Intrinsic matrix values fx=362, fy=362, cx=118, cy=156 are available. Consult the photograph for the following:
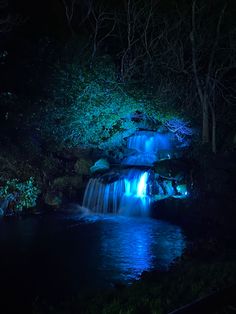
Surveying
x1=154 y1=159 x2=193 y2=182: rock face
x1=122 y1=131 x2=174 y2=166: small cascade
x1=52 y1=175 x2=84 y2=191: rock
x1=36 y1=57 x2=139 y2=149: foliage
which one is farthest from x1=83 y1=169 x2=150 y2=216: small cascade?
x1=122 y1=131 x2=174 y2=166: small cascade

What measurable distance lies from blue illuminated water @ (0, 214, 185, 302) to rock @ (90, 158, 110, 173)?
3.61m

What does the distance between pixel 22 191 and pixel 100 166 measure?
4291 millimetres

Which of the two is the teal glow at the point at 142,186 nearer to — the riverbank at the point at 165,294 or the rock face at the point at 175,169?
the rock face at the point at 175,169

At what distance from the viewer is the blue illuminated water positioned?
299 inches

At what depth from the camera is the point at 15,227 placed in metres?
12.5

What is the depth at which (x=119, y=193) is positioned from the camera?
1608 cm

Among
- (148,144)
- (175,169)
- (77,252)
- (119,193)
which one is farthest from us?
(148,144)

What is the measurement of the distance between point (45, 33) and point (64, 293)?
1485 centimetres

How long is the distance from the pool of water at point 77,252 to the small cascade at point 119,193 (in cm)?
146

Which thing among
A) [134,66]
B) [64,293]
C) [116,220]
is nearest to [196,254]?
[64,293]

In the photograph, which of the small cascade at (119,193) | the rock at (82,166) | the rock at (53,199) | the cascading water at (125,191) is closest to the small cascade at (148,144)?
the rock at (82,166)

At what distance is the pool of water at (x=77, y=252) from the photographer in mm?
7566

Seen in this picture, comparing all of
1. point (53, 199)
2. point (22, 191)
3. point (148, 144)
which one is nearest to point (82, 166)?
point (53, 199)

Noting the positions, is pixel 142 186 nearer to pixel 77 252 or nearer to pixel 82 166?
pixel 82 166
